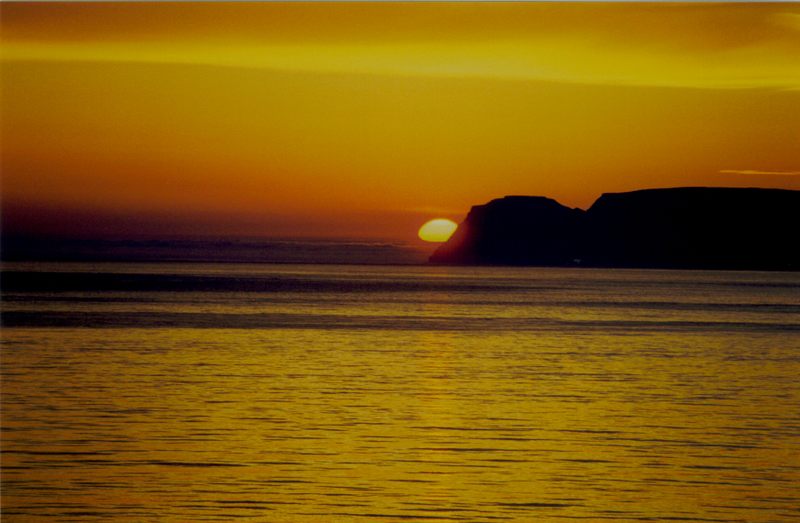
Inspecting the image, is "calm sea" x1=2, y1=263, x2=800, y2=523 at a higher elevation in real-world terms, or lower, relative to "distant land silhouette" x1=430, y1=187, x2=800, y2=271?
lower

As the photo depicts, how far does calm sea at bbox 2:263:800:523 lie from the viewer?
10.4m

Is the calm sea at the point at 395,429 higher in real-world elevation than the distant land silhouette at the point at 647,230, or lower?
lower

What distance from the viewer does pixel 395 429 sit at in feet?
45.9

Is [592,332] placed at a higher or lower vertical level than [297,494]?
higher

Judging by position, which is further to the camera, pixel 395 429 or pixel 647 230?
pixel 647 230

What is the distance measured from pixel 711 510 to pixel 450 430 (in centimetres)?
443

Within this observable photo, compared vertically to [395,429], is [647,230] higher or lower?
higher

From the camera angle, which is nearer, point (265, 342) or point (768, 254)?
point (265, 342)

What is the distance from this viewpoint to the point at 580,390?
18.1 metres

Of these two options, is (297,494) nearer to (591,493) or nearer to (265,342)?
(591,493)

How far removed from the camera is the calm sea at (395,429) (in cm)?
1038

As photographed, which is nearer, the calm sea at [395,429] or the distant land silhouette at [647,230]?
the calm sea at [395,429]

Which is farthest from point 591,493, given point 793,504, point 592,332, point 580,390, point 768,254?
point 768,254

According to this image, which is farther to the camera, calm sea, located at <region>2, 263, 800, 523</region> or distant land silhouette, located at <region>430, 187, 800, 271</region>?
distant land silhouette, located at <region>430, 187, 800, 271</region>
